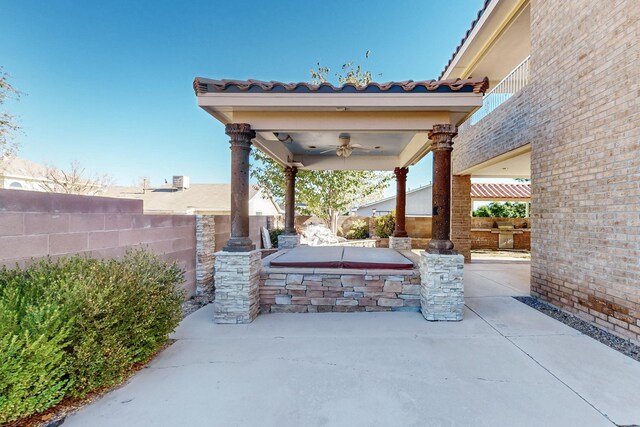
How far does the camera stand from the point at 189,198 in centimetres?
2238

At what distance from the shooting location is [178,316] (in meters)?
3.56

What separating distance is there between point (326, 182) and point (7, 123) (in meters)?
10.1

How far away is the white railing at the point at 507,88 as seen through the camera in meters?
7.16

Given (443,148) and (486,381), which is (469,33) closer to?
(443,148)

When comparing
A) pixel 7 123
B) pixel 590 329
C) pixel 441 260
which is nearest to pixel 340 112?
pixel 441 260

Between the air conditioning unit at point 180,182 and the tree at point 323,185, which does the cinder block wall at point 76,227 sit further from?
the air conditioning unit at point 180,182

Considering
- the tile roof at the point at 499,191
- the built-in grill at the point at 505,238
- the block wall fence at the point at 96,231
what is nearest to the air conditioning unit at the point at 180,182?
the block wall fence at the point at 96,231

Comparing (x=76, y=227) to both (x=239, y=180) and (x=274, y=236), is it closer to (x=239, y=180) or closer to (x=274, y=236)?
(x=239, y=180)

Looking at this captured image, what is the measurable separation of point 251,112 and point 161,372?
3.80 meters

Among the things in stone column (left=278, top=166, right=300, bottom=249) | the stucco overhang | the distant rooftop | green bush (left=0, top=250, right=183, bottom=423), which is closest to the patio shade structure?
green bush (left=0, top=250, right=183, bottom=423)

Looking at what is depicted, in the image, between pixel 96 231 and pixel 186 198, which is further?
pixel 186 198

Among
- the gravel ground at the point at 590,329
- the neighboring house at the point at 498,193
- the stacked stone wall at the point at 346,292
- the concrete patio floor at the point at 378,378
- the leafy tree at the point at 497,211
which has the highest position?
the neighboring house at the point at 498,193

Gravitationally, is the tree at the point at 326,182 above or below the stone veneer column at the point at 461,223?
above

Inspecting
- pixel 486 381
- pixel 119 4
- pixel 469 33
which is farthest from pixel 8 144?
pixel 469 33
